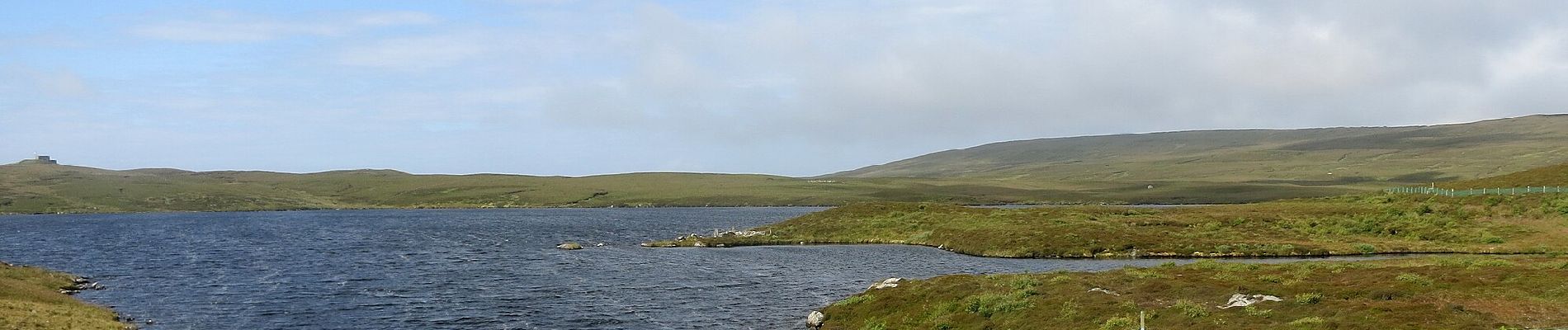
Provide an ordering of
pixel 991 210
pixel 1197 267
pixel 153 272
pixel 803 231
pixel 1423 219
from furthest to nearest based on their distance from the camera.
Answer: pixel 991 210 < pixel 803 231 < pixel 1423 219 < pixel 153 272 < pixel 1197 267

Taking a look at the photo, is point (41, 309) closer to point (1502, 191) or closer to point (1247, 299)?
point (1247, 299)

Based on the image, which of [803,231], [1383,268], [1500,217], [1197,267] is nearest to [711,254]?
[803,231]

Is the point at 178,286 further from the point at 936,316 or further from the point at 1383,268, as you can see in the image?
the point at 1383,268

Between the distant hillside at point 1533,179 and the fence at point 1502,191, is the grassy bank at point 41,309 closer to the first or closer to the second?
the fence at point 1502,191

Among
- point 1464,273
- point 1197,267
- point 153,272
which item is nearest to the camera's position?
point 1464,273

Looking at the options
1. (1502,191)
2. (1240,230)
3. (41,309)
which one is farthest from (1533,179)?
(41,309)

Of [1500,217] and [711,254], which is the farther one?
[711,254]

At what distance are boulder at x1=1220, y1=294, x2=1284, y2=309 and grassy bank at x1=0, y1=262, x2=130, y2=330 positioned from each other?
48680 millimetres

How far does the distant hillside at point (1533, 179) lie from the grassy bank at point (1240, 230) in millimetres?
10984

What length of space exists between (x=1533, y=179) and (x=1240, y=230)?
36.1 meters

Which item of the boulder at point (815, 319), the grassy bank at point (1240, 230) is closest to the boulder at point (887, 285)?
the boulder at point (815, 319)

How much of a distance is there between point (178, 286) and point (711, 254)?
142ft

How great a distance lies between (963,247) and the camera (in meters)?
94.9

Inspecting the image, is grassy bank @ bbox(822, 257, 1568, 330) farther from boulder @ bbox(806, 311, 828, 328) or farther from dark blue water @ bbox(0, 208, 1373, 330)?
dark blue water @ bbox(0, 208, 1373, 330)
